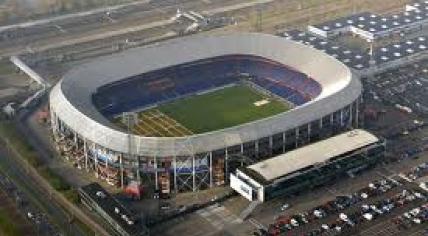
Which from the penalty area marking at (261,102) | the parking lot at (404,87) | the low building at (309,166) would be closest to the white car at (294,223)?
the low building at (309,166)

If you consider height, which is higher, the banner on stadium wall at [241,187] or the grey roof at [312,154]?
the grey roof at [312,154]

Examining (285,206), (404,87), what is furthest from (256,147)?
(404,87)

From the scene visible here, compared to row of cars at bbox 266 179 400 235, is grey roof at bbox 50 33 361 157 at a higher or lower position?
higher

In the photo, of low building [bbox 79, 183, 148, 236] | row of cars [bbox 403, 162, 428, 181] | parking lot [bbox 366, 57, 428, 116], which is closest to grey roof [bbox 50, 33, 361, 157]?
low building [bbox 79, 183, 148, 236]

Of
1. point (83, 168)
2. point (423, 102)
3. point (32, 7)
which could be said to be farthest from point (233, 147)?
point (32, 7)

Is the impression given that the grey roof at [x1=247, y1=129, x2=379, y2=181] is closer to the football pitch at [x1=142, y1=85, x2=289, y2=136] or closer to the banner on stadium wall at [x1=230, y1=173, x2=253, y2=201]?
the banner on stadium wall at [x1=230, y1=173, x2=253, y2=201]

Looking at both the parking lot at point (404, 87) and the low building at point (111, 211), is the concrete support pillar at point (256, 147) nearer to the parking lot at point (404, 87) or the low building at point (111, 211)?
the low building at point (111, 211)

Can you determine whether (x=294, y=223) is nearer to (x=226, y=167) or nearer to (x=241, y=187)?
(x=241, y=187)
